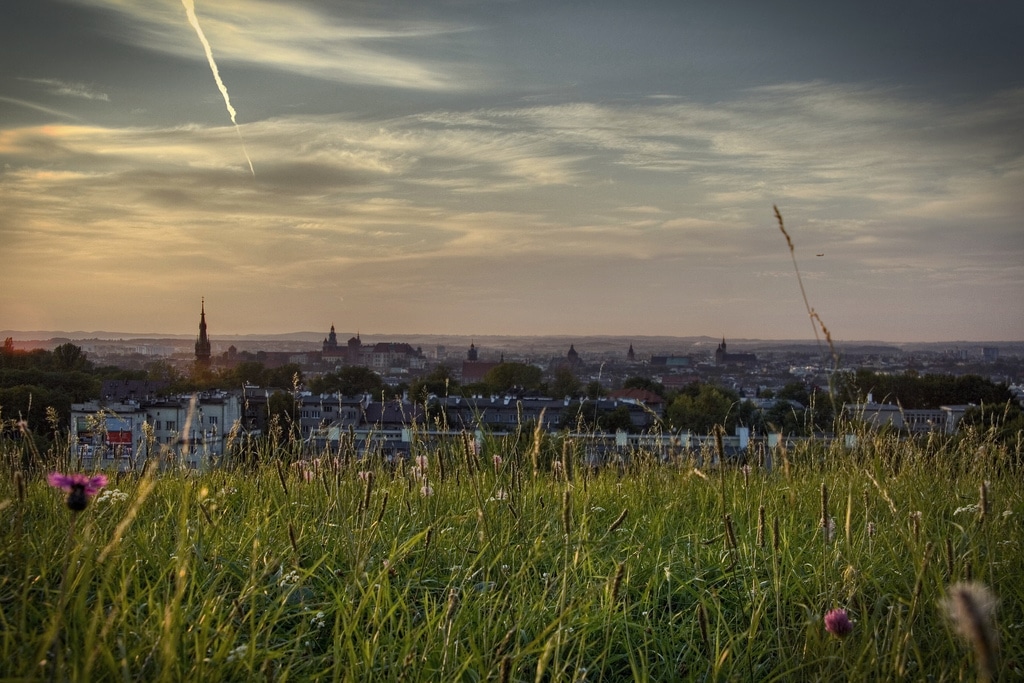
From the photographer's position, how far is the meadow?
1961 mm

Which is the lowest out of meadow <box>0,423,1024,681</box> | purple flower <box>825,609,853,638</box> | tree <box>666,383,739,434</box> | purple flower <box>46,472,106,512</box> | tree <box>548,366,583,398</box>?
tree <box>666,383,739,434</box>

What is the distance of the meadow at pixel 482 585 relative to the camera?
1961mm

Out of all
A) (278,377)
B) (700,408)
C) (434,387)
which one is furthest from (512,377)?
(434,387)

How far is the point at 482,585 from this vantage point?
279 centimetres

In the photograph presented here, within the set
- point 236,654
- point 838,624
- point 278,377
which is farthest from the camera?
point 278,377

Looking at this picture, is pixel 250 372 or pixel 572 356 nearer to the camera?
pixel 250 372

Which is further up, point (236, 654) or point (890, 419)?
point (890, 419)

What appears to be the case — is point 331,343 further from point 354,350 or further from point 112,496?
point 112,496

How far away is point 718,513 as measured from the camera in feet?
13.6

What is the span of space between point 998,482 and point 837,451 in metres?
1.03

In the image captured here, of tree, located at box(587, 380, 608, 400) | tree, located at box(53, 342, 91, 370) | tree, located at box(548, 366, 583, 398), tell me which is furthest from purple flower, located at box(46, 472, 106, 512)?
tree, located at box(548, 366, 583, 398)

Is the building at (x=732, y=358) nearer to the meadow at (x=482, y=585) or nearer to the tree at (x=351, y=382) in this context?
the tree at (x=351, y=382)

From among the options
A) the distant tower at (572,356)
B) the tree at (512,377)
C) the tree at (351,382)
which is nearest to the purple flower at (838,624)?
the tree at (351,382)

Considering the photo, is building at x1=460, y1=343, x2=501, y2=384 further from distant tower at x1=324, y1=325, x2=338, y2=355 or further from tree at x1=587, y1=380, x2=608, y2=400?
tree at x1=587, y1=380, x2=608, y2=400
